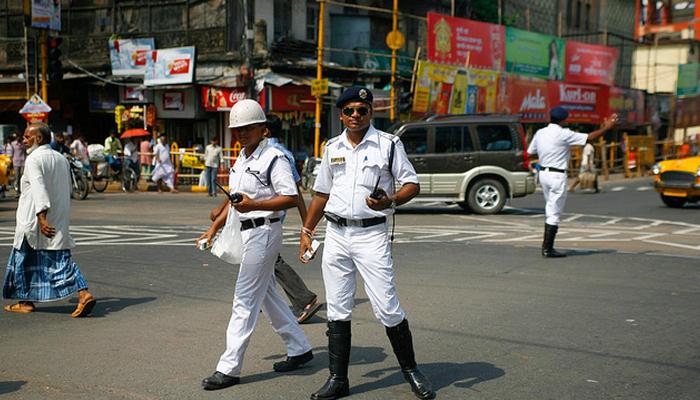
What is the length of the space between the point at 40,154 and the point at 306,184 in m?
14.5

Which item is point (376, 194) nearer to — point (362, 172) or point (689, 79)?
point (362, 172)

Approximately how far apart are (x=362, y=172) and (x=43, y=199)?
3.61 metres

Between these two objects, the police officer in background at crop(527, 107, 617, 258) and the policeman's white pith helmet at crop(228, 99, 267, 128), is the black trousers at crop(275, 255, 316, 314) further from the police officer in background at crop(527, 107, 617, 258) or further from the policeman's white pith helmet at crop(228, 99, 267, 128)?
the police officer in background at crop(527, 107, 617, 258)

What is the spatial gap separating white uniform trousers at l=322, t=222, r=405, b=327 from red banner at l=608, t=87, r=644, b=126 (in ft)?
121

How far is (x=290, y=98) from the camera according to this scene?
25.9m

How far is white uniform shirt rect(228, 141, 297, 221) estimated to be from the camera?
5.27m

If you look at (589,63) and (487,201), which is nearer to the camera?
(487,201)

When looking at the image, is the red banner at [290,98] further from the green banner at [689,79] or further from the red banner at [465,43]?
the green banner at [689,79]

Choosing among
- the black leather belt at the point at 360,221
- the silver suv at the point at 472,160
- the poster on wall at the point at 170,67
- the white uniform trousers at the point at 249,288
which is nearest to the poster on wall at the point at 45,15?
the poster on wall at the point at 170,67

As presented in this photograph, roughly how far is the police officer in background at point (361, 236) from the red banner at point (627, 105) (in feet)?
120

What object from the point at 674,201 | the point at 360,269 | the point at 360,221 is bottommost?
the point at 674,201

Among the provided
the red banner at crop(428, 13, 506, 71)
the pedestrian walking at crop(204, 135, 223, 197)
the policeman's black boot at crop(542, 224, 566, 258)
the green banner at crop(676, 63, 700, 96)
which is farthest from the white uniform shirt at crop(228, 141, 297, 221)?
Answer: the green banner at crop(676, 63, 700, 96)

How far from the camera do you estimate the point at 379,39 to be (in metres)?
30.1

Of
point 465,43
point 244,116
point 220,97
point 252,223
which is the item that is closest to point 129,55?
point 220,97
